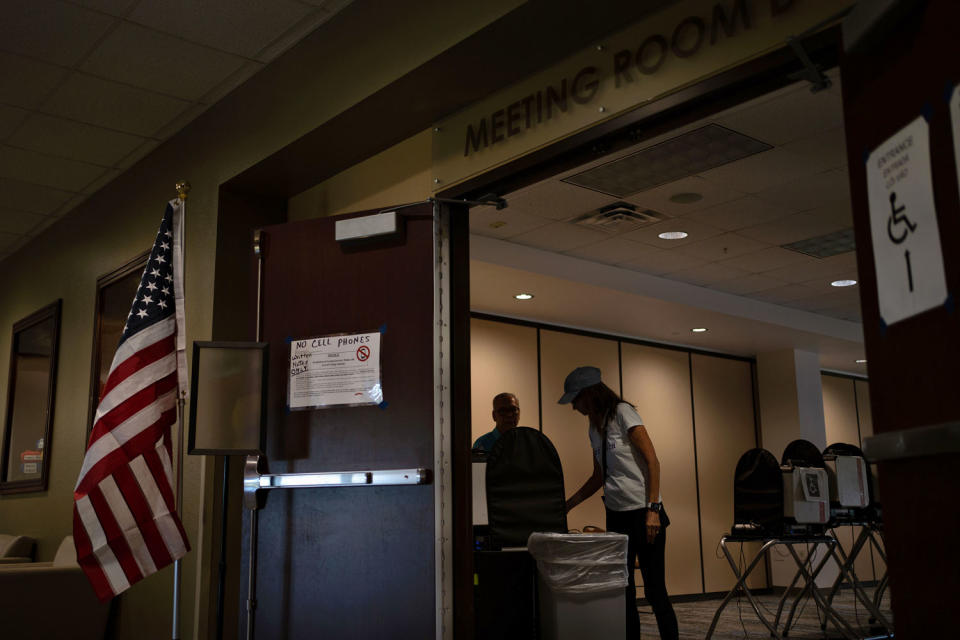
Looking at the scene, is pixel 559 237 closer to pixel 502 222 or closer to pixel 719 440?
pixel 502 222

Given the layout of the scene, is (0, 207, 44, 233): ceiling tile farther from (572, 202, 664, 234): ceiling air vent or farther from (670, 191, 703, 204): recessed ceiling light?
(670, 191, 703, 204): recessed ceiling light

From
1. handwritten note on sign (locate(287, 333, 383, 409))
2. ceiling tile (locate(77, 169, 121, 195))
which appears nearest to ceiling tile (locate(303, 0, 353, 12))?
handwritten note on sign (locate(287, 333, 383, 409))

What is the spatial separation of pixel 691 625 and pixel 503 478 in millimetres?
3430

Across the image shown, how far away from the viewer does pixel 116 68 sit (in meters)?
4.27

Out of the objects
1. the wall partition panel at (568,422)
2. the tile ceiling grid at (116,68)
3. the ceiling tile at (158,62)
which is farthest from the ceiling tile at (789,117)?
the wall partition panel at (568,422)

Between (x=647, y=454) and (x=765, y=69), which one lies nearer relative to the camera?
(x=765, y=69)

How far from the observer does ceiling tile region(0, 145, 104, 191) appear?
5.34 meters

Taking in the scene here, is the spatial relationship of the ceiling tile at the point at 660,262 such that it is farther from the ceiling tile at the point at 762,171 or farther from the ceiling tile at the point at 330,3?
the ceiling tile at the point at 330,3

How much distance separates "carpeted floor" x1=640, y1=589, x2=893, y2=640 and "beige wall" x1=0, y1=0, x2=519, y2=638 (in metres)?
3.30

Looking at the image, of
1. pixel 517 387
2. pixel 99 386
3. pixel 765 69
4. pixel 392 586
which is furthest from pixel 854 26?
pixel 517 387

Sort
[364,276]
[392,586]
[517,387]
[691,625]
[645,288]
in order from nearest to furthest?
[392,586] < [364,276] < [691,625] < [645,288] < [517,387]

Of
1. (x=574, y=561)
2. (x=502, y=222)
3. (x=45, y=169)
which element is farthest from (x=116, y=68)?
(x=574, y=561)

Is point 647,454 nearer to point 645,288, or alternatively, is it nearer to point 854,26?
point 854,26

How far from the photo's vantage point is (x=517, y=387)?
8.30 meters
